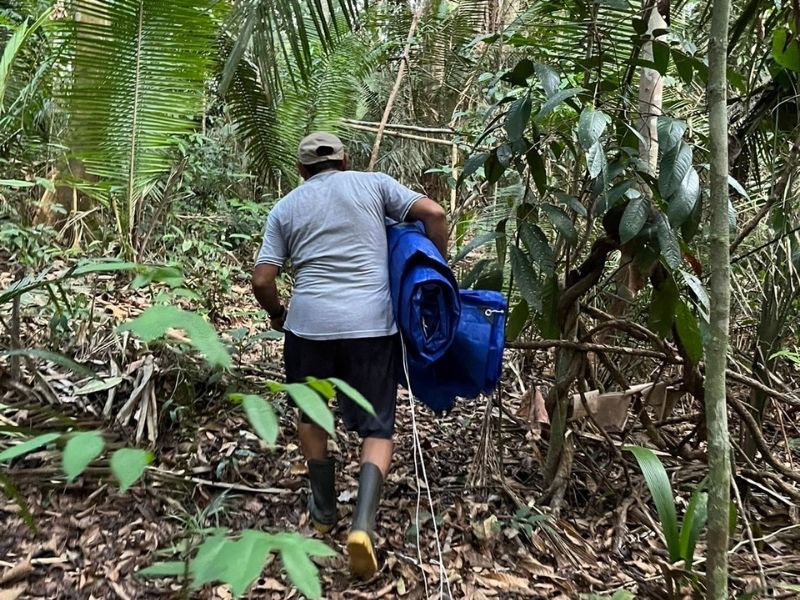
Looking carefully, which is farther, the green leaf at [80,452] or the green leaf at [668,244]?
the green leaf at [668,244]

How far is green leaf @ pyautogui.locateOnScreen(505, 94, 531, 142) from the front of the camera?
7.13 ft

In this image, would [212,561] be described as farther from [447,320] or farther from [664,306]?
[664,306]

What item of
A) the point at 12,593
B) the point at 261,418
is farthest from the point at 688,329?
the point at 12,593

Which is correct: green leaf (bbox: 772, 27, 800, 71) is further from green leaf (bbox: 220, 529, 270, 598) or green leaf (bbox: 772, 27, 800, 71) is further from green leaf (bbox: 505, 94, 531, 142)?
green leaf (bbox: 220, 529, 270, 598)

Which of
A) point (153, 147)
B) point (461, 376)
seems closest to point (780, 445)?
point (461, 376)

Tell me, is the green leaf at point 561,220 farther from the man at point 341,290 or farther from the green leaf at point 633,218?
the man at point 341,290

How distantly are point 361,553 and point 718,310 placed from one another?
1.31m

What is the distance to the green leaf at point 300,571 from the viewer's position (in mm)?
784

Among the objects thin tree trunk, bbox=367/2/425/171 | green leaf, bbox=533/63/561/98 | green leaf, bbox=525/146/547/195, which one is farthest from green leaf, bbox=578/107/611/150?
thin tree trunk, bbox=367/2/425/171

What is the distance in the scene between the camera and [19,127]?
3979 millimetres

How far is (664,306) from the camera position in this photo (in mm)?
2291

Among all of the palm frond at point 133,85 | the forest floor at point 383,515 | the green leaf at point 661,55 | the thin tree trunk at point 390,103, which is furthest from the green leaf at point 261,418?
the palm frond at point 133,85

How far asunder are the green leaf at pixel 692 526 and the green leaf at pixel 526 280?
2.65ft

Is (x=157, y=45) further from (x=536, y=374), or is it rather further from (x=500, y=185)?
(x=536, y=374)
